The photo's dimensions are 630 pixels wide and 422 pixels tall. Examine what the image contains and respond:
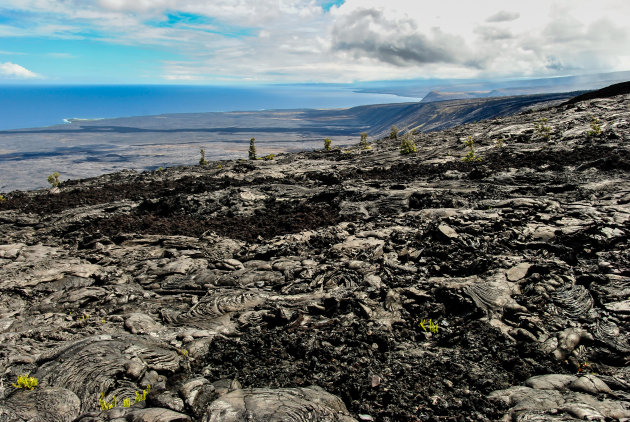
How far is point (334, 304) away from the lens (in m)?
11.0

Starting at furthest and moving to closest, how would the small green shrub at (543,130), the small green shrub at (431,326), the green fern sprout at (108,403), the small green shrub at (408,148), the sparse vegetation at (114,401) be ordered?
the small green shrub at (408,148), the small green shrub at (543,130), the small green shrub at (431,326), the green fern sprout at (108,403), the sparse vegetation at (114,401)

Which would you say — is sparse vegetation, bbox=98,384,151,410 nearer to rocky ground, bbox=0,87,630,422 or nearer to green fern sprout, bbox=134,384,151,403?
green fern sprout, bbox=134,384,151,403

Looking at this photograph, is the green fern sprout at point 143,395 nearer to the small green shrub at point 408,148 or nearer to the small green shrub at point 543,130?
the small green shrub at point 408,148

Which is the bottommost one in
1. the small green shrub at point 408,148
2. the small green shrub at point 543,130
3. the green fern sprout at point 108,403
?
the green fern sprout at point 108,403

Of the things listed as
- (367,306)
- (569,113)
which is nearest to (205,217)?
(367,306)

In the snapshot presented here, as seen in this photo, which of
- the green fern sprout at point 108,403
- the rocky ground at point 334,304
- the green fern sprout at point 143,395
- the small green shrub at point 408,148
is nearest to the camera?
the rocky ground at point 334,304

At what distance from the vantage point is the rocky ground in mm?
7402

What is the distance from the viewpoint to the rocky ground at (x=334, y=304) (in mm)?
7402

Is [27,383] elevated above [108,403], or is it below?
above

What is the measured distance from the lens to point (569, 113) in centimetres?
4006

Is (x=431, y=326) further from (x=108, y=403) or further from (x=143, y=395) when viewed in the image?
(x=108, y=403)

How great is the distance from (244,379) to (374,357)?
3025mm

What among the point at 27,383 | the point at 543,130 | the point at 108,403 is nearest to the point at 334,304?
the point at 108,403

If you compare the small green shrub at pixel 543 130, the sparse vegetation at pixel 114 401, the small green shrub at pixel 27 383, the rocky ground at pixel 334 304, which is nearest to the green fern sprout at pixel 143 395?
the sparse vegetation at pixel 114 401
